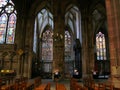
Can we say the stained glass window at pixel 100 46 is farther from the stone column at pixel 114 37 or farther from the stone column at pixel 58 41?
the stone column at pixel 114 37

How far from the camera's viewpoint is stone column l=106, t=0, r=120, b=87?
9.17 meters

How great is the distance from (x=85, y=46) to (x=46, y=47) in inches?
470

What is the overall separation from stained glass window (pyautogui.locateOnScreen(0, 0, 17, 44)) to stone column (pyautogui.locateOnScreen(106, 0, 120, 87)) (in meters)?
14.4

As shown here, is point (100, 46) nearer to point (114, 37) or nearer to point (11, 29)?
point (11, 29)

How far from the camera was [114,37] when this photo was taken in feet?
32.5

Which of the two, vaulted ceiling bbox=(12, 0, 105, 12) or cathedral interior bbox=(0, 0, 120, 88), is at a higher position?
vaulted ceiling bbox=(12, 0, 105, 12)

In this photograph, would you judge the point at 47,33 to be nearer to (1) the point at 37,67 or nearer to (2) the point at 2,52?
(1) the point at 37,67

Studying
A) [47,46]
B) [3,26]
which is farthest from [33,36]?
[47,46]

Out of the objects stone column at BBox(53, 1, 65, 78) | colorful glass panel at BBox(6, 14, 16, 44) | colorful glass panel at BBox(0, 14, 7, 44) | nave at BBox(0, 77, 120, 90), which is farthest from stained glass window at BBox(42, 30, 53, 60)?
nave at BBox(0, 77, 120, 90)

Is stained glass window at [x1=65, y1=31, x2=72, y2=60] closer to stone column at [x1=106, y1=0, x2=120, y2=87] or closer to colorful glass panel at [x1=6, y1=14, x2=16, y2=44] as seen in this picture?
colorful glass panel at [x1=6, y1=14, x2=16, y2=44]

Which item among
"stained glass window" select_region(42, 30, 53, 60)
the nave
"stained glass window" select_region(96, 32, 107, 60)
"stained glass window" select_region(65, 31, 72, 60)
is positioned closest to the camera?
the nave

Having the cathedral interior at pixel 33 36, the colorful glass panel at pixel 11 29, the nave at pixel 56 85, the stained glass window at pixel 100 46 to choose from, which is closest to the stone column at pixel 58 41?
the cathedral interior at pixel 33 36

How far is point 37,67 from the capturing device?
27109mm

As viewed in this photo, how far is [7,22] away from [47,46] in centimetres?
1073
